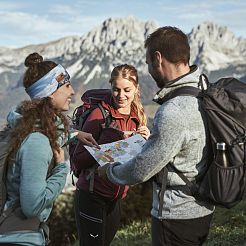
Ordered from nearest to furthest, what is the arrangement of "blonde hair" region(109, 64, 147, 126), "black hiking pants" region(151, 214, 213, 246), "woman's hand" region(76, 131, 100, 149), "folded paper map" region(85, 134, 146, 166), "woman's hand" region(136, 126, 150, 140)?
"black hiking pants" region(151, 214, 213, 246) < "folded paper map" region(85, 134, 146, 166) < "woman's hand" region(76, 131, 100, 149) < "woman's hand" region(136, 126, 150, 140) < "blonde hair" region(109, 64, 147, 126)

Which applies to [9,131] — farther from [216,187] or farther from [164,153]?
[216,187]

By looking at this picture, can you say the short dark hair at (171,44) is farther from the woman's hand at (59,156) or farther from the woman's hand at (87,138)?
the woman's hand at (87,138)

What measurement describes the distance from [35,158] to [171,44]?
1.39 m

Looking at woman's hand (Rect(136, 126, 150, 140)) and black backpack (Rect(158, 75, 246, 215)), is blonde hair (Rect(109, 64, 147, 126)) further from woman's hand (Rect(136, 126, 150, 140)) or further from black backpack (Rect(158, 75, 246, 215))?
black backpack (Rect(158, 75, 246, 215))

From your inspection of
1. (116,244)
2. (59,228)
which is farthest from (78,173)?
(59,228)

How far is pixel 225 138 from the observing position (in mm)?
3395

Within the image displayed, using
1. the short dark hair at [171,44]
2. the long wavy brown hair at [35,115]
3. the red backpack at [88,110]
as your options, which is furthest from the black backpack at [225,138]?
the red backpack at [88,110]

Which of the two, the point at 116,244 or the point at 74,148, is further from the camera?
the point at 116,244

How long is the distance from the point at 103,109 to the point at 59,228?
12275 millimetres

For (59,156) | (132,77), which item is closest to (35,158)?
(59,156)

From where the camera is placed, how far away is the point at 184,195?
3.65 meters

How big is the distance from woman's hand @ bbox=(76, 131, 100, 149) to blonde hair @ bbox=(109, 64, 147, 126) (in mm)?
957

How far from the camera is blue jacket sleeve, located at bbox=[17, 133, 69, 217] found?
3.34m

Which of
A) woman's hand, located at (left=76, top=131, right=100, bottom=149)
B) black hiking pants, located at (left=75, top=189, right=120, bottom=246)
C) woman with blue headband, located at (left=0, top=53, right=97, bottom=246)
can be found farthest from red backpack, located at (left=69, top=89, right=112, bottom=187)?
woman with blue headband, located at (left=0, top=53, right=97, bottom=246)
